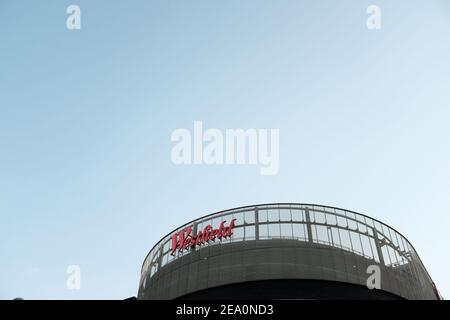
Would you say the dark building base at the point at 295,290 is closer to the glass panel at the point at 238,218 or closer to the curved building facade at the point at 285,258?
the curved building facade at the point at 285,258

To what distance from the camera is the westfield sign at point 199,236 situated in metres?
41.4

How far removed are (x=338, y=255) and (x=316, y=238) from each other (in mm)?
2421

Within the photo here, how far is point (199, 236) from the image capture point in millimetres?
42406

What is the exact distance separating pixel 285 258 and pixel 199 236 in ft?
30.7

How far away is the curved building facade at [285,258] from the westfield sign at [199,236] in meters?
0.10

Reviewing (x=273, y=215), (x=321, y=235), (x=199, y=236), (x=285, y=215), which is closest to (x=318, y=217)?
(x=321, y=235)

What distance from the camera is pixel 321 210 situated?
138 feet

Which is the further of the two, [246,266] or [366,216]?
[366,216]

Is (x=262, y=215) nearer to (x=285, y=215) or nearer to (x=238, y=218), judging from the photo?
(x=285, y=215)

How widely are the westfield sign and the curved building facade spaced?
0.10 meters

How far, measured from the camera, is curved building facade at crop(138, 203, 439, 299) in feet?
118
